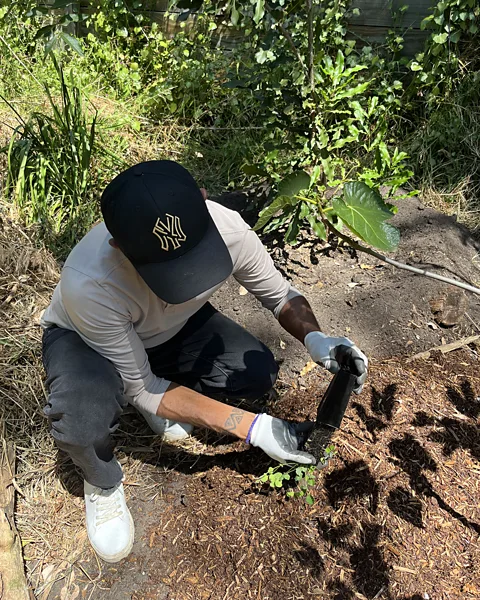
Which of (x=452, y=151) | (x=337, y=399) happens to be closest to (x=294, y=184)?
(x=337, y=399)

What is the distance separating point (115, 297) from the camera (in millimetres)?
1652

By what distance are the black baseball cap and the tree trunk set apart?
3.57 ft

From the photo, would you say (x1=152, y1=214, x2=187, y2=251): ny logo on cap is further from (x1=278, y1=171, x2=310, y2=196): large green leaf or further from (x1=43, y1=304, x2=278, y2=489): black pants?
(x1=43, y1=304, x2=278, y2=489): black pants

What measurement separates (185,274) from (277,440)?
672 mm

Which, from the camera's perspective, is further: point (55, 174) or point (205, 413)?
point (55, 174)

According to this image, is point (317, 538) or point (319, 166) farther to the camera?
point (319, 166)

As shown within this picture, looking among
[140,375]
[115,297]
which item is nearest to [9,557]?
[140,375]

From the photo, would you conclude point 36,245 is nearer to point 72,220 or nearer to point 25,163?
point 72,220

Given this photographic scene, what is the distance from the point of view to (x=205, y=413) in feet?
5.85

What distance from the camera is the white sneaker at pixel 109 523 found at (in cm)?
186

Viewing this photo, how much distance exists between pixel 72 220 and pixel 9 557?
190 centimetres

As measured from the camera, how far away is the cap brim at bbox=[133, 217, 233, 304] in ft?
4.90

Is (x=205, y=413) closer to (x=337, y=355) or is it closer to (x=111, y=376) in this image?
(x=111, y=376)

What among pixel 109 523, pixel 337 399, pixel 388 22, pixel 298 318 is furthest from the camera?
pixel 388 22
